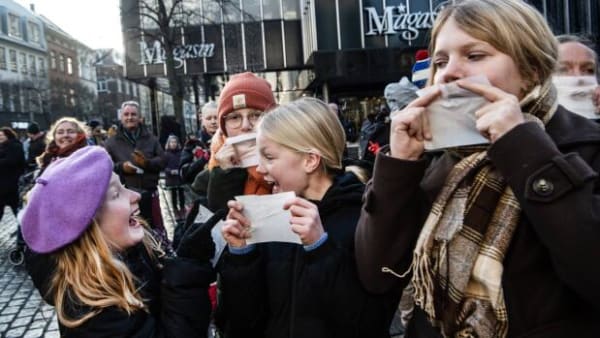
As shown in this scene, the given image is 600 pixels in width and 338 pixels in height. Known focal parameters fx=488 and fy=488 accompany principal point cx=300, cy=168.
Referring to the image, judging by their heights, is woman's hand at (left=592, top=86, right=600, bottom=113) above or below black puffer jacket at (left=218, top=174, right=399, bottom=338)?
above

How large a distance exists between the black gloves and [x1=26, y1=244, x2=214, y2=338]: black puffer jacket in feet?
0.08

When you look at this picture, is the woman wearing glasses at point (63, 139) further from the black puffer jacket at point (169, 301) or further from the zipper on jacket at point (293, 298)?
the zipper on jacket at point (293, 298)

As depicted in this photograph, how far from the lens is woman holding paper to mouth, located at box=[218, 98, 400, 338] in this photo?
1646 mm

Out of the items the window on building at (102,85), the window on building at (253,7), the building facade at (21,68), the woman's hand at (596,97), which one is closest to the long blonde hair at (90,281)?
the woman's hand at (596,97)

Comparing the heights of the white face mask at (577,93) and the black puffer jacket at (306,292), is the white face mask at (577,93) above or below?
above

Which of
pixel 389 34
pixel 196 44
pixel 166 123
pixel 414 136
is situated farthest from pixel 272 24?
pixel 414 136

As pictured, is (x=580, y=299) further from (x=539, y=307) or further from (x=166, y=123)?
(x=166, y=123)

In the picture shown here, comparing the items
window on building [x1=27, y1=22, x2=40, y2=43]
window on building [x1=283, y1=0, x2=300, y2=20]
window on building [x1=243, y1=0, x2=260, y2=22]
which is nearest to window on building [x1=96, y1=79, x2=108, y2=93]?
window on building [x1=27, y1=22, x2=40, y2=43]

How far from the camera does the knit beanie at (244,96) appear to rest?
267cm

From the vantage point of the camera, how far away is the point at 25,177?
10.5m

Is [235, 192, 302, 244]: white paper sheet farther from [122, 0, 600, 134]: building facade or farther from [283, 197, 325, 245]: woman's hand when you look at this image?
[122, 0, 600, 134]: building facade

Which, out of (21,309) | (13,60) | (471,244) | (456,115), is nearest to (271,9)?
(21,309)

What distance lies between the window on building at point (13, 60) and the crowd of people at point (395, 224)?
188 ft

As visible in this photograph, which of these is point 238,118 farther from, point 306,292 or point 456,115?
point 456,115
